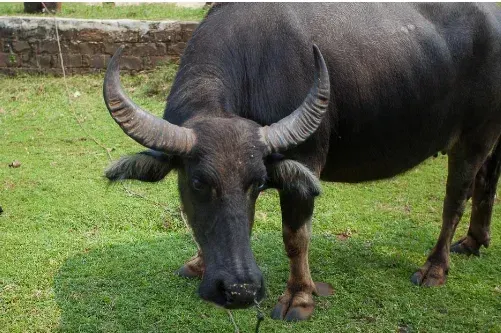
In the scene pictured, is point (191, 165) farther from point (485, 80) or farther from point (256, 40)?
point (485, 80)

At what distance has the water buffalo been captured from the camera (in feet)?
10.3

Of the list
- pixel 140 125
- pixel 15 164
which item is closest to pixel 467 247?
pixel 140 125

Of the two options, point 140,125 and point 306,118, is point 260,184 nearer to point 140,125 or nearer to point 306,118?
point 306,118

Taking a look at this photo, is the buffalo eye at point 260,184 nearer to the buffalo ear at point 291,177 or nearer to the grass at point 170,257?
the buffalo ear at point 291,177

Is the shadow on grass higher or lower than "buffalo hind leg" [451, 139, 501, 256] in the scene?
lower

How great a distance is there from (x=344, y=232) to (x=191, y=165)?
2671 mm

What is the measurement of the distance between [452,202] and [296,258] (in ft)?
4.86

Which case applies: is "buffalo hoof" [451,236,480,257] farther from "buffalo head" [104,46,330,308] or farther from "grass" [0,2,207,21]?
"grass" [0,2,207,21]

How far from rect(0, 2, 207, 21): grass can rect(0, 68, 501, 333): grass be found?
3.76 meters

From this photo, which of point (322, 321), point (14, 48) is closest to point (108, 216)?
point (322, 321)

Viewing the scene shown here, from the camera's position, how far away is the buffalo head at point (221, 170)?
307cm

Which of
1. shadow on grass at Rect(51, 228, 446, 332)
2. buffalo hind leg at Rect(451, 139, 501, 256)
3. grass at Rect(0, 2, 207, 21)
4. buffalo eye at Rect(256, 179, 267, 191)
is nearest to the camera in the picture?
buffalo eye at Rect(256, 179, 267, 191)

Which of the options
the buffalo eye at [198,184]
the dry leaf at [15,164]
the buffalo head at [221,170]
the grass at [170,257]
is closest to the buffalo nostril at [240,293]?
the buffalo head at [221,170]

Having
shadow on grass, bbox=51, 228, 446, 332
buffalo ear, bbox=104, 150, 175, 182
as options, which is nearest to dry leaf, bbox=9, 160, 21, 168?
shadow on grass, bbox=51, 228, 446, 332
